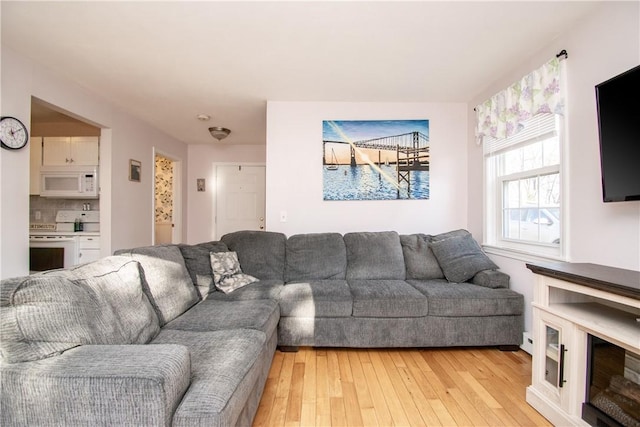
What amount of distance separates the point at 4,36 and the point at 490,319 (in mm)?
4246

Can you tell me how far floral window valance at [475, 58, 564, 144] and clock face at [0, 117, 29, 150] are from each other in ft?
13.2

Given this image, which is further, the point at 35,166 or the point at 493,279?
the point at 35,166

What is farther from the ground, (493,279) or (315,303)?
(493,279)

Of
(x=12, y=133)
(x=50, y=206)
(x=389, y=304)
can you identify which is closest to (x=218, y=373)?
(x=389, y=304)

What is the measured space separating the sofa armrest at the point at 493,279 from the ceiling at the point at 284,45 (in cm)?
180

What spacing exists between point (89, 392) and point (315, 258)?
2.02 metres

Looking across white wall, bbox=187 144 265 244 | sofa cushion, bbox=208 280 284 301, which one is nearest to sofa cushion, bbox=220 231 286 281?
sofa cushion, bbox=208 280 284 301

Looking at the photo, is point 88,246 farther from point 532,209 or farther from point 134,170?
point 532,209

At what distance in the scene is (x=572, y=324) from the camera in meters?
1.39

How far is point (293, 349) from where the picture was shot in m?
2.26

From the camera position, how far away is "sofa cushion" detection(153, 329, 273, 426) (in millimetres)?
940

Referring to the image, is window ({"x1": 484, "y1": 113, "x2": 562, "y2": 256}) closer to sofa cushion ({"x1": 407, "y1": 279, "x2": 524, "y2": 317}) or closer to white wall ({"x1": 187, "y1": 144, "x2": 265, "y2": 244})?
sofa cushion ({"x1": 407, "y1": 279, "x2": 524, "y2": 317})

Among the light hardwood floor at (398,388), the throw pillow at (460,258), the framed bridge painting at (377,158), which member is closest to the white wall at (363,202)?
the framed bridge painting at (377,158)

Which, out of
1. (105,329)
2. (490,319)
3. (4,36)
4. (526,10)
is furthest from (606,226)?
(4,36)
